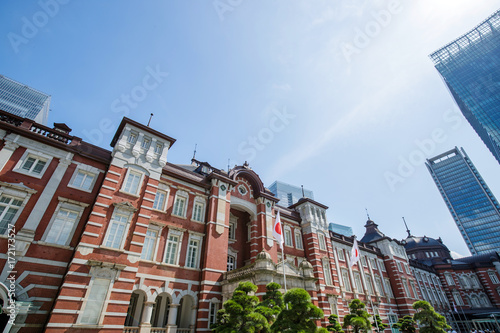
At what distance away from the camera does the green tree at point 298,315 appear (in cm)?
1151

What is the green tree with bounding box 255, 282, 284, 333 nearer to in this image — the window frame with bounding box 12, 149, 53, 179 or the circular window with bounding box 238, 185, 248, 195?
the circular window with bounding box 238, 185, 248, 195

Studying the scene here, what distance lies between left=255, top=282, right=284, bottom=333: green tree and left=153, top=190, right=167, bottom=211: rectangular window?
10.1m

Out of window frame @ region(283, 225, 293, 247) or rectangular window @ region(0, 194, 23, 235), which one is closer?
rectangular window @ region(0, 194, 23, 235)

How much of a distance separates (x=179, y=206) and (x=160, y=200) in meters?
1.70

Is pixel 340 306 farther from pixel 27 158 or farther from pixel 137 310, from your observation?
pixel 27 158

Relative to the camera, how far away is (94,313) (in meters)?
13.0

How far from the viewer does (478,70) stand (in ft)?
299

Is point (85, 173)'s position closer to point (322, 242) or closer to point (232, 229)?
point (232, 229)

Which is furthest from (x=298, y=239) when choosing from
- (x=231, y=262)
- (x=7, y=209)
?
(x=7, y=209)

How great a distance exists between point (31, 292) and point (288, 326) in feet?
43.6

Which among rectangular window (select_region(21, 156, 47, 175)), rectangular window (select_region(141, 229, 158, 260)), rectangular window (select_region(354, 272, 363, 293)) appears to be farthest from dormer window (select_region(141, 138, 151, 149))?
rectangular window (select_region(354, 272, 363, 293))

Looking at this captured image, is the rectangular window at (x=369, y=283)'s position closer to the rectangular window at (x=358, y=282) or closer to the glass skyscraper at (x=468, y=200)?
the rectangular window at (x=358, y=282)

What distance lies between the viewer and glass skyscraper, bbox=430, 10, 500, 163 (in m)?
84.1

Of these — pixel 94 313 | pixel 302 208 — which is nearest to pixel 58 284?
pixel 94 313
